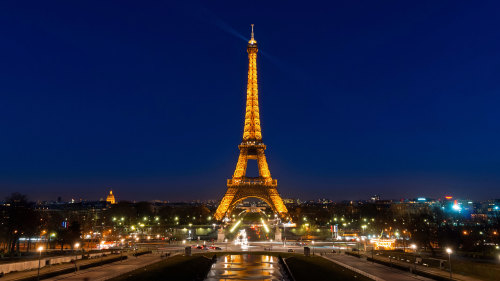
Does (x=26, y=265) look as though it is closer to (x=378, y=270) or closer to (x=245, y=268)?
(x=245, y=268)

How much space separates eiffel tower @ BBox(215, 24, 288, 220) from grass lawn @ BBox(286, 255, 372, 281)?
5119cm

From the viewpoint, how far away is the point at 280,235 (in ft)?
260

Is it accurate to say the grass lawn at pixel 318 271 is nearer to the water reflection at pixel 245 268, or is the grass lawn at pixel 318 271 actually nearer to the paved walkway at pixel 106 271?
the water reflection at pixel 245 268

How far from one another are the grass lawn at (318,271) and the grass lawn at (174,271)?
8.59 meters

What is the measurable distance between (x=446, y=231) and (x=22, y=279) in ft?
192

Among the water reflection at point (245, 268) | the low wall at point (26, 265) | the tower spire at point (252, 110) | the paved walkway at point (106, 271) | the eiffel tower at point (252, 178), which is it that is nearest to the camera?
the paved walkway at point (106, 271)

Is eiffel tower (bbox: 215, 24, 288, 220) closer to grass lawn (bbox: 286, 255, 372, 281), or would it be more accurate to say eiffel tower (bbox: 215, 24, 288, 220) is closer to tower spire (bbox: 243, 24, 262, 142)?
tower spire (bbox: 243, 24, 262, 142)

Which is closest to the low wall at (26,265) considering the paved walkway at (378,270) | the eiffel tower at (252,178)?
the paved walkway at (378,270)

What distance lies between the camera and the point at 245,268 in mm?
39594

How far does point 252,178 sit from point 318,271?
196 feet

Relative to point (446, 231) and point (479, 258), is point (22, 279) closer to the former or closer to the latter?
point (479, 258)

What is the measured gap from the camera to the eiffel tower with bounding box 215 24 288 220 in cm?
9381

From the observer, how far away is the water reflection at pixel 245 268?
34625 mm

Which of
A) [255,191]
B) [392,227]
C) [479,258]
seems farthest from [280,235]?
[479,258]
